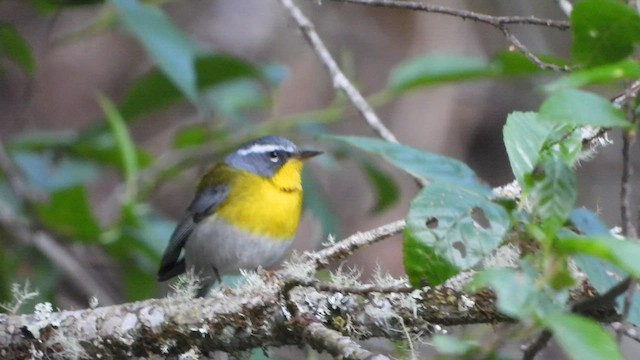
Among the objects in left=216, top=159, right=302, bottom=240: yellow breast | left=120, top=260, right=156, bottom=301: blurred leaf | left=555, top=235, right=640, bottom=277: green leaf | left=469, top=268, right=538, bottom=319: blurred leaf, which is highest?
left=555, top=235, right=640, bottom=277: green leaf

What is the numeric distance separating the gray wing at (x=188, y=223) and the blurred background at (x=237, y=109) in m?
0.07

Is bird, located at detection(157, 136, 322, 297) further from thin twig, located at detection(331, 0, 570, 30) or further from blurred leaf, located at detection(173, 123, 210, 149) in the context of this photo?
thin twig, located at detection(331, 0, 570, 30)

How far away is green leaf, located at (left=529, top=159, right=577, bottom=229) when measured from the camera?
1.65 metres

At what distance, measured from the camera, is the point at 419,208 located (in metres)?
1.82

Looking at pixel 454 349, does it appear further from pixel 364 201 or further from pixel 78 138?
pixel 364 201

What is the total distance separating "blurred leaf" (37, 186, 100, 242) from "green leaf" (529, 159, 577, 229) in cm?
286

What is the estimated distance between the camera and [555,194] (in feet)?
5.52

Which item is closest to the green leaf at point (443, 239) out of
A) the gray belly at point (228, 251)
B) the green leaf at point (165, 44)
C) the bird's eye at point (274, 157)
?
the green leaf at point (165, 44)

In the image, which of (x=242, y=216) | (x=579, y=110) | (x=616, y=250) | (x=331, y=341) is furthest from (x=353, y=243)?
(x=242, y=216)

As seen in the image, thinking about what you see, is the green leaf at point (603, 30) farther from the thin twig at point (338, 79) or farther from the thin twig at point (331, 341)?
the thin twig at point (338, 79)

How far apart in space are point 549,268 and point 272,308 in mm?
1093

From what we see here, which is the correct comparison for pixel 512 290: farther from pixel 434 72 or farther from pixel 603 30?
pixel 434 72

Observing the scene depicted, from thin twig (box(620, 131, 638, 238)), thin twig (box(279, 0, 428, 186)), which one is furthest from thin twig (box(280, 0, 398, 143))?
thin twig (box(620, 131, 638, 238))

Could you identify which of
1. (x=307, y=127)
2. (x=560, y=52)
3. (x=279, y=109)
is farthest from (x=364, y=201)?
(x=307, y=127)
